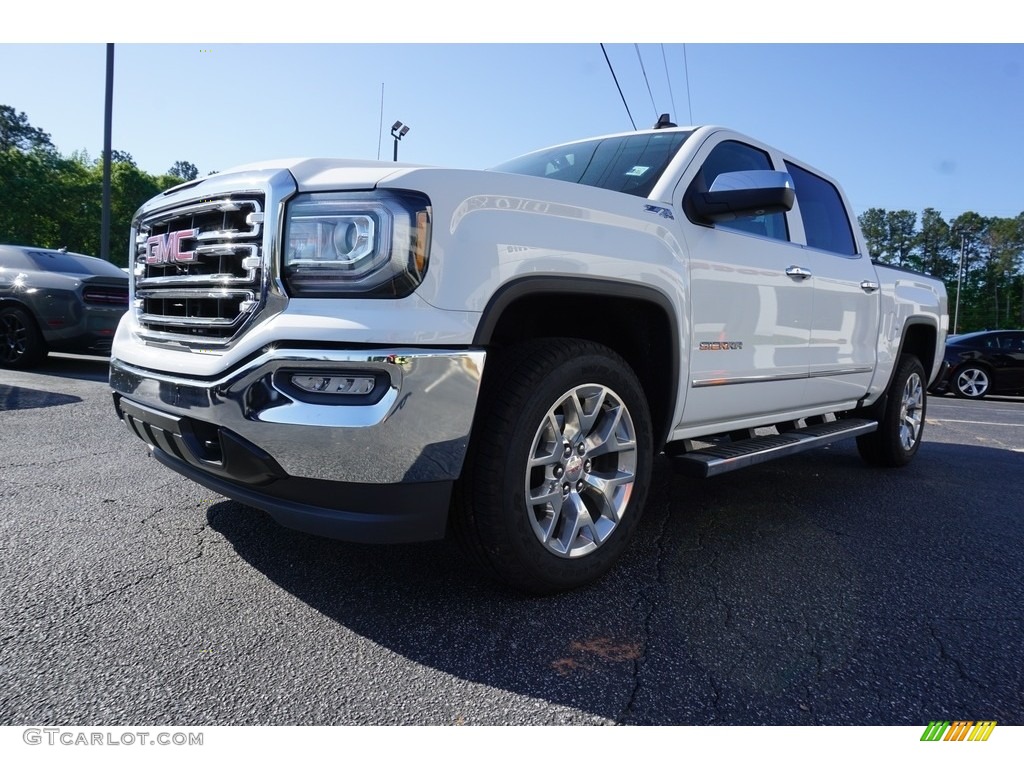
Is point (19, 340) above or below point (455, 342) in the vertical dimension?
below

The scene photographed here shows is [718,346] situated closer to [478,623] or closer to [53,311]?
[478,623]

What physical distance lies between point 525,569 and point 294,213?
4.28 feet

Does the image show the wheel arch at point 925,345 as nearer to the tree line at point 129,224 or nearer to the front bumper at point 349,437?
the tree line at point 129,224

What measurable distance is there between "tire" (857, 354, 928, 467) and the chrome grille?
443 centimetres

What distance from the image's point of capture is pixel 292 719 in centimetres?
156

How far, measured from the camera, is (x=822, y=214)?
4141 mm

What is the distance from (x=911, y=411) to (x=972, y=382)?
9209 mm

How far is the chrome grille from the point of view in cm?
201

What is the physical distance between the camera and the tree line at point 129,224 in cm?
3666

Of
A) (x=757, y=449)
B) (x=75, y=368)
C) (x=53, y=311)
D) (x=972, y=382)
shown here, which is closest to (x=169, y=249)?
(x=757, y=449)

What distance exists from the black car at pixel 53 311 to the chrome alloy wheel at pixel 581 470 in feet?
23.0

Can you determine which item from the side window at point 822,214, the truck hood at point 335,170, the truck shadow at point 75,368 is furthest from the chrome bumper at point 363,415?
the truck shadow at point 75,368

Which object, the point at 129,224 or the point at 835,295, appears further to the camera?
the point at 129,224

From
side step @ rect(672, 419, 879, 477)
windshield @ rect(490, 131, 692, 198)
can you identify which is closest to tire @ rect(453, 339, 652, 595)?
side step @ rect(672, 419, 879, 477)
